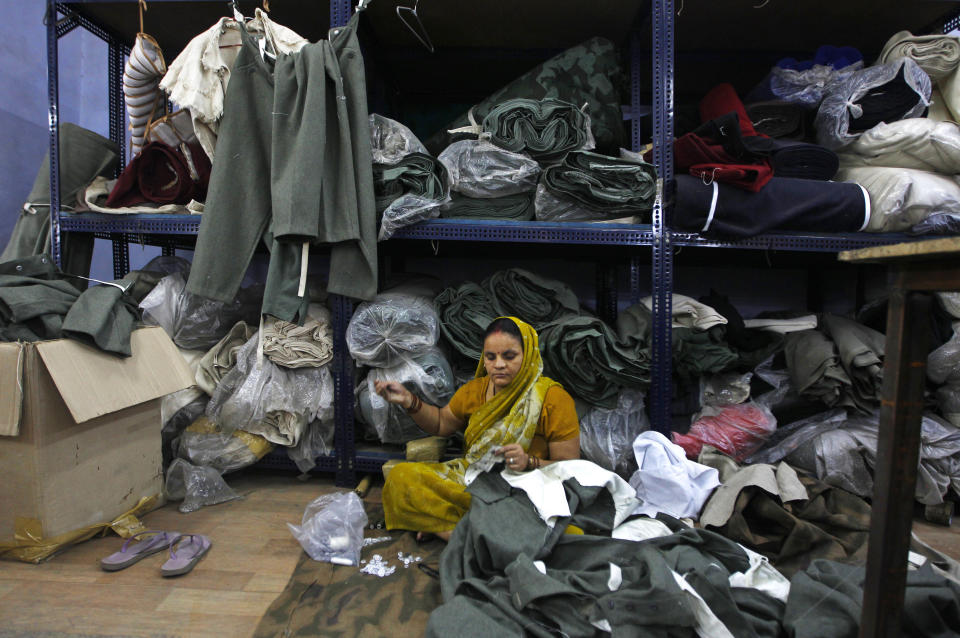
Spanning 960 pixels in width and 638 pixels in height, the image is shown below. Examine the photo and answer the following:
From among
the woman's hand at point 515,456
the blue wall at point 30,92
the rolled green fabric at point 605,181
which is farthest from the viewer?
the blue wall at point 30,92

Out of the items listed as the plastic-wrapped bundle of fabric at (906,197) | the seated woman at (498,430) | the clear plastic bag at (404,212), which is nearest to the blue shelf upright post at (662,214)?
the seated woman at (498,430)

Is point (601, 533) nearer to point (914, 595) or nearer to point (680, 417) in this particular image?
point (914, 595)

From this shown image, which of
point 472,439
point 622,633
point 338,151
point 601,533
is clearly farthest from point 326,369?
point 622,633

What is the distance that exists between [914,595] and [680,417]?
1.24 metres

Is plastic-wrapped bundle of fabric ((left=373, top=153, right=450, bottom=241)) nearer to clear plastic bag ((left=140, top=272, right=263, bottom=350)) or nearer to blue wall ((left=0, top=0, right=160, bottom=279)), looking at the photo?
clear plastic bag ((left=140, top=272, right=263, bottom=350))

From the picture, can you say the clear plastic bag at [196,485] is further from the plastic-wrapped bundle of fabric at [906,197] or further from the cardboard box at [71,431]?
the plastic-wrapped bundle of fabric at [906,197]

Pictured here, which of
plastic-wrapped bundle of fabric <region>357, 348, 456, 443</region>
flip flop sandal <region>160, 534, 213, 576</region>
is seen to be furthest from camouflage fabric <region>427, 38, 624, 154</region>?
flip flop sandal <region>160, 534, 213, 576</region>

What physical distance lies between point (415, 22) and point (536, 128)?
91 cm

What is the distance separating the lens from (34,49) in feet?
9.25

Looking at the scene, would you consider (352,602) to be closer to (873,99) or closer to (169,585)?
(169,585)

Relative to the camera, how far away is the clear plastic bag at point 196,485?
79.4 inches

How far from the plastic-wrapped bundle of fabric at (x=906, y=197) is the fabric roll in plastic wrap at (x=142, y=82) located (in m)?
3.33

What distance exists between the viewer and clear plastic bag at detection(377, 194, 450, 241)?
6.64 feet

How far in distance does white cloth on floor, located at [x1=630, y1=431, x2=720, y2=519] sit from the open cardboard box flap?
190cm
